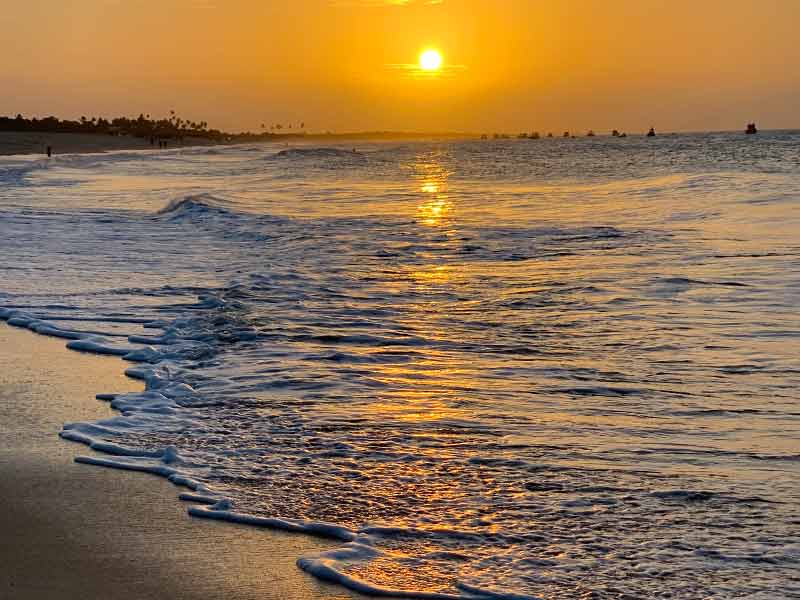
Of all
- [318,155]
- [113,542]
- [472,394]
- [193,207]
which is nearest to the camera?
[113,542]

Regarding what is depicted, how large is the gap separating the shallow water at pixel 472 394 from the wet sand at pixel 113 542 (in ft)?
0.71

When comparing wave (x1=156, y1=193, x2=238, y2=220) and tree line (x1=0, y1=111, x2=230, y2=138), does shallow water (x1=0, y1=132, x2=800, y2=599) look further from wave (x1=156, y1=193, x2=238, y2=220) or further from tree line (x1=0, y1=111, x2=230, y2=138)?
tree line (x1=0, y1=111, x2=230, y2=138)

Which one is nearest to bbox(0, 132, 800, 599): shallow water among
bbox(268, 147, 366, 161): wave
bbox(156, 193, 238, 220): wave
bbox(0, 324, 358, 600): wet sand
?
bbox(0, 324, 358, 600): wet sand

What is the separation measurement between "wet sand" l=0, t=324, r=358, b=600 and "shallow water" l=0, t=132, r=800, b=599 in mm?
215

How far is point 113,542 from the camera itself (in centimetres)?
494

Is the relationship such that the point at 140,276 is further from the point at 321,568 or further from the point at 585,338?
the point at 321,568

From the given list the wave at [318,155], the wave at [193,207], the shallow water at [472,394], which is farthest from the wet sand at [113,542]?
the wave at [318,155]

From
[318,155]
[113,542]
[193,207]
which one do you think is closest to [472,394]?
[113,542]

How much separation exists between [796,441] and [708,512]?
148 cm

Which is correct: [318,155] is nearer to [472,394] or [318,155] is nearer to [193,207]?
[193,207]

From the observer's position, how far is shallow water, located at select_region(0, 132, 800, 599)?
4.98m

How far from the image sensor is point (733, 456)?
6.25m

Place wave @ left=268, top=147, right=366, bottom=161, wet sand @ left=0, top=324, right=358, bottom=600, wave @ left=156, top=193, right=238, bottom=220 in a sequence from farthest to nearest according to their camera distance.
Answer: wave @ left=268, top=147, right=366, bottom=161, wave @ left=156, top=193, right=238, bottom=220, wet sand @ left=0, top=324, right=358, bottom=600

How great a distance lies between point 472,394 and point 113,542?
353 cm
